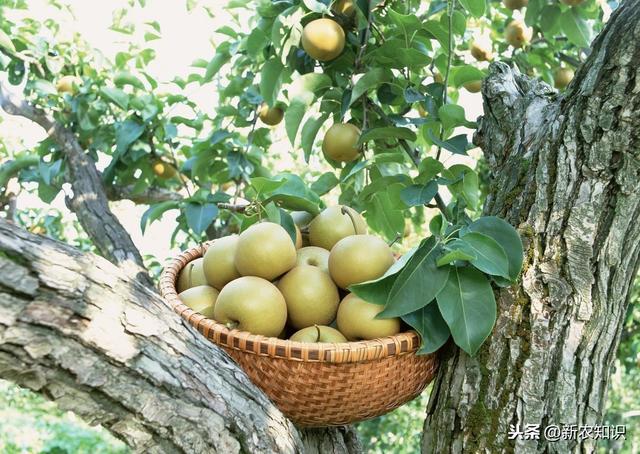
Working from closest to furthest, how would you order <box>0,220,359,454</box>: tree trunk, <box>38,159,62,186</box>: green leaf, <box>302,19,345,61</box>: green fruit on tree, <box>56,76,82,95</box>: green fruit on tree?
1. <box>0,220,359,454</box>: tree trunk
2. <box>302,19,345,61</box>: green fruit on tree
3. <box>38,159,62,186</box>: green leaf
4. <box>56,76,82,95</box>: green fruit on tree

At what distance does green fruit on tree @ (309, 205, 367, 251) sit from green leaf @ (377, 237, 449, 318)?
0.21m

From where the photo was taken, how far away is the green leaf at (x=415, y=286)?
3.04 feet

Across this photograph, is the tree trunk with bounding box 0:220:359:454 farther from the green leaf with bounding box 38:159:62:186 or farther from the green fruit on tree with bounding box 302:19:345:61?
the green leaf with bounding box 38:159:62:186

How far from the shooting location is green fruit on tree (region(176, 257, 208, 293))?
3.67 ft

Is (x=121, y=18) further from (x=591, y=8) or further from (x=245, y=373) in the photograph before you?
(x=245, y=373)

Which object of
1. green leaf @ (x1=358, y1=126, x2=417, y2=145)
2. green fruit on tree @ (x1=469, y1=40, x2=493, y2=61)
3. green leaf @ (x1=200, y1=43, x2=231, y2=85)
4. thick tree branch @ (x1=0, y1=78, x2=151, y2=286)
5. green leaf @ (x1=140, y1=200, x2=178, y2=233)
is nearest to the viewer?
green leaf @ (x1=358, y1=126, x2=417, y2=145)

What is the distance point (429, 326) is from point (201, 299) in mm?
348

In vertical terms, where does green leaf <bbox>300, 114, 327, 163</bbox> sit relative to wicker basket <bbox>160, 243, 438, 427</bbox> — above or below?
above

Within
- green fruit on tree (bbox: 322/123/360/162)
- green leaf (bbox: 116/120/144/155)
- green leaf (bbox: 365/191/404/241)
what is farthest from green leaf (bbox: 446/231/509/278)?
green leaf (bbox: 116/120/144/155)

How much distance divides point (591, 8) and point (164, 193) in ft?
4.98

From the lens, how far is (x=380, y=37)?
1554mm

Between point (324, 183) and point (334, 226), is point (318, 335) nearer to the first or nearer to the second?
point (334, 226)

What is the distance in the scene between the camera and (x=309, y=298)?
1.00 m

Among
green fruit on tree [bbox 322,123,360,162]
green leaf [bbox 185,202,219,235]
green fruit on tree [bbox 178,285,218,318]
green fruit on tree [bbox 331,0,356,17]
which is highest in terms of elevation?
green fruit on tree [bbox 331,0,356,17]
